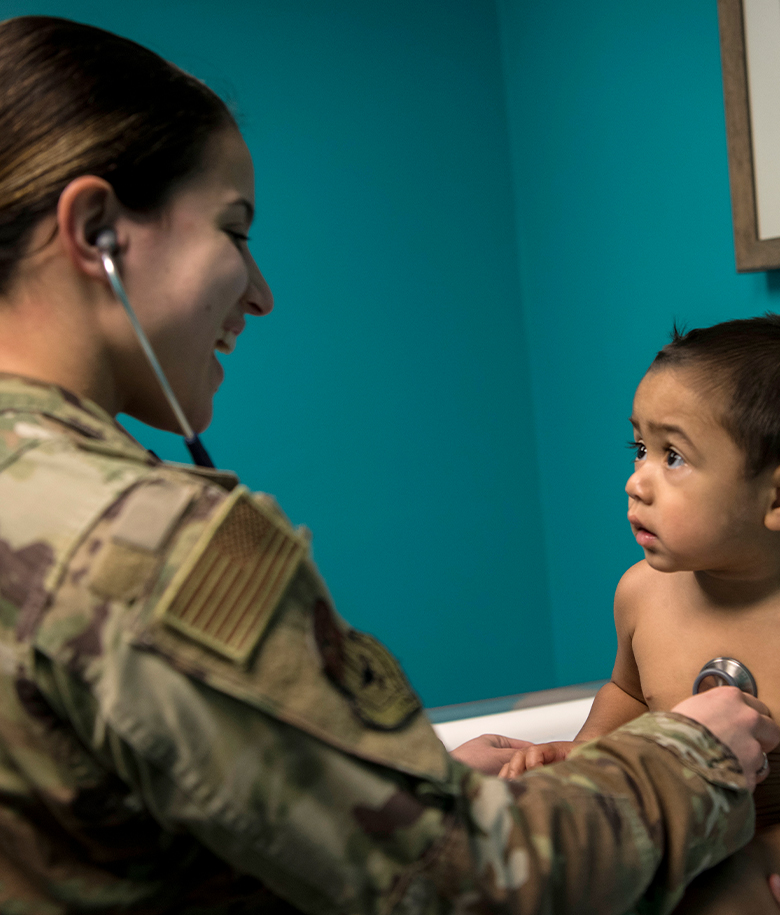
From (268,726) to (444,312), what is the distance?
1.85 m

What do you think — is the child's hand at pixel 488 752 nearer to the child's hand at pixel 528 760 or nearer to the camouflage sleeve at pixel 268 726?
the child's hand at pixel 528 760

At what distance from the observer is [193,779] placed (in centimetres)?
47

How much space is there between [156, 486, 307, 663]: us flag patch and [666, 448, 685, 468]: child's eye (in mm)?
579

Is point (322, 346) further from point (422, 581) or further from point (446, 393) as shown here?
point (422, 581)

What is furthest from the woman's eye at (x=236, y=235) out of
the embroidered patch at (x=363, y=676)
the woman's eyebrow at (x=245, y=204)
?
the embroidered patch at (x=363, y=676)

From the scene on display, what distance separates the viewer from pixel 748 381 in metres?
0.93

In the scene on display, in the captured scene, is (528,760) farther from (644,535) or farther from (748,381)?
(748,381)

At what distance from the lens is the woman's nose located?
29.7 inches

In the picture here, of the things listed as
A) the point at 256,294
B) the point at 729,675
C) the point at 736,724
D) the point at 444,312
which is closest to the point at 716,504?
the point at 729,675

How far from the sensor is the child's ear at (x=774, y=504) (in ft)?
3.07

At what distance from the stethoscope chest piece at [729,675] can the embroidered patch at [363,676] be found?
499 millimetres

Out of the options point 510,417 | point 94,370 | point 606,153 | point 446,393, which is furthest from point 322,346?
point 94,370

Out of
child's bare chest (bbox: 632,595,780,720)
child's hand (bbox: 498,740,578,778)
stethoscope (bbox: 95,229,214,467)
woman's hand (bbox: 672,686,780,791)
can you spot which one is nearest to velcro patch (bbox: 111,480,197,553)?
stethoscope (bbox: 95,229,214,467)

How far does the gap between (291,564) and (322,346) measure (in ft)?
5.49
